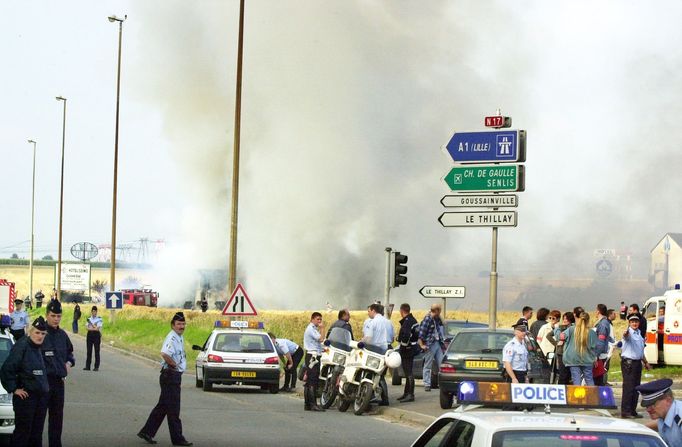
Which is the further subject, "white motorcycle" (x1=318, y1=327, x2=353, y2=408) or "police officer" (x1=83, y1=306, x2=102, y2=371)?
"police officer" (x1=83, y1=306, x2=102, y2=371)

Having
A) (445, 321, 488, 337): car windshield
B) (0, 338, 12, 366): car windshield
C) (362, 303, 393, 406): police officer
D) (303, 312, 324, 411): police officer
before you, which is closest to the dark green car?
(362, 303, 393, 406): police officer

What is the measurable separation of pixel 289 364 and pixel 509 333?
292 inches

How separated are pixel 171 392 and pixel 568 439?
9.56 meters

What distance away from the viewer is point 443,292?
23078 mm

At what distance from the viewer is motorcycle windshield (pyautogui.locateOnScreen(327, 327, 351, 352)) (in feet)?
67.4

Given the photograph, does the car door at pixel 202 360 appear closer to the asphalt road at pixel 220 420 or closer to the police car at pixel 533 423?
the asphalt road at pixel 220 420

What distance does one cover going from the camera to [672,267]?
75438mm

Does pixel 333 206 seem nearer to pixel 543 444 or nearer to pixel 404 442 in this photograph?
pixel 404 442

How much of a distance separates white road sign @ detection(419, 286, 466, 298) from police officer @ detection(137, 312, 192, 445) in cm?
828

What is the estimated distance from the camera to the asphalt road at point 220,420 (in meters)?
15.4

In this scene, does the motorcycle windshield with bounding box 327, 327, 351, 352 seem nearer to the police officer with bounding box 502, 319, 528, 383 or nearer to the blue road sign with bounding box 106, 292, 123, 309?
the police officer with bounding box 502, 319, 528, 383

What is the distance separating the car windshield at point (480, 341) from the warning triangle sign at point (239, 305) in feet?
31.4

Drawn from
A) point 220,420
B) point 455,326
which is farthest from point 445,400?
point 455,326

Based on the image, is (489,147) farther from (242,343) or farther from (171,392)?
(242,343)
